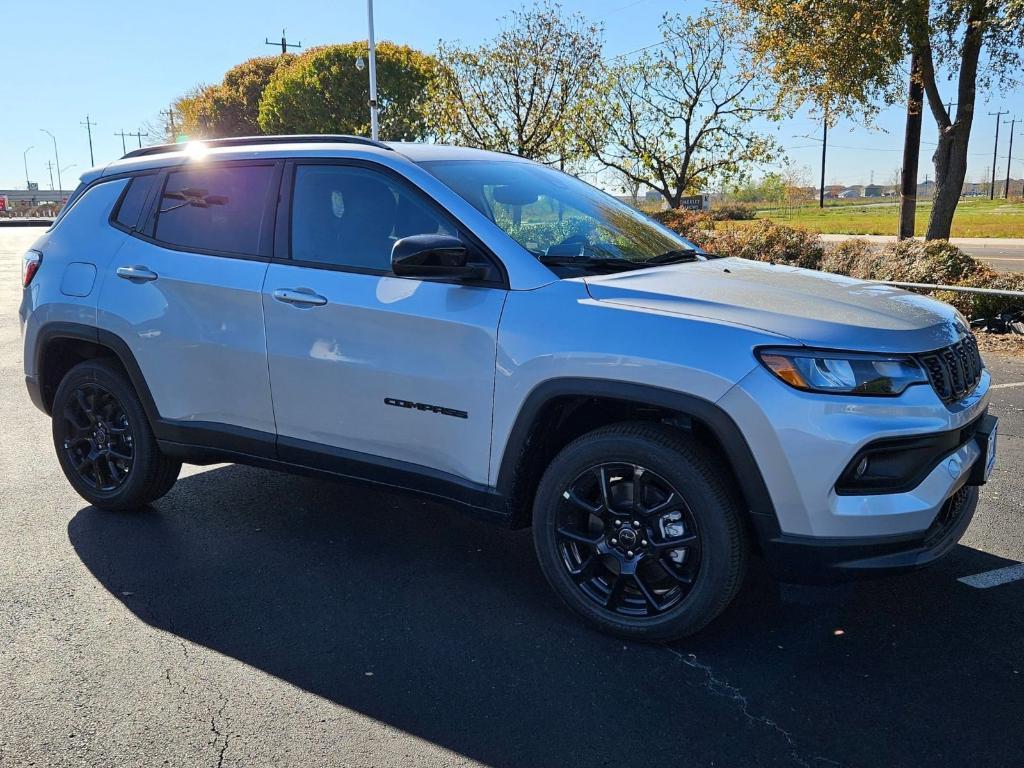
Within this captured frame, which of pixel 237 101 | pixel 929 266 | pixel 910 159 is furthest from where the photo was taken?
pixel 237 101

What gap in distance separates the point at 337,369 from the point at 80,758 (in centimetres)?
166

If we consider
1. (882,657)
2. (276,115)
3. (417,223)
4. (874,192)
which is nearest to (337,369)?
(417,223)

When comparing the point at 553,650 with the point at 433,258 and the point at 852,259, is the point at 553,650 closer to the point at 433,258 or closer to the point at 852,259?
the point at 433,258

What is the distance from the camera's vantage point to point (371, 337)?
11.6ft

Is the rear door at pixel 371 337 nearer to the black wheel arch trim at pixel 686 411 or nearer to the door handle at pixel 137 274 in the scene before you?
the black wheel arch trim at pixel 686 411

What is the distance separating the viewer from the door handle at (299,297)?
12.0ft

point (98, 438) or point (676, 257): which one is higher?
point (676, 257)

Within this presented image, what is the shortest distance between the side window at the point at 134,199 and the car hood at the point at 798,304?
8.18ft

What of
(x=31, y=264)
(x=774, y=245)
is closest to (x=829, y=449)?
(x=31, y=264)

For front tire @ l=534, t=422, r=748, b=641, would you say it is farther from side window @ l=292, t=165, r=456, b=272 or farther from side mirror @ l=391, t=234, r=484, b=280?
side window @ l=292, t=165, r=456, b=272

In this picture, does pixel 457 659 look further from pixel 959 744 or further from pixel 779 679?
pixel 959 744

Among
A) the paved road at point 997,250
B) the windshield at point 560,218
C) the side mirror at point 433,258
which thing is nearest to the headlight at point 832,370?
the windshield at point 560,218

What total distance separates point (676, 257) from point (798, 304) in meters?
0.94

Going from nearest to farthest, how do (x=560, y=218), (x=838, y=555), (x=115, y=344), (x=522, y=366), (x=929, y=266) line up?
(x=838, y=555)
(x=522, y=366)
(x=560, y=218)
(x=115, y=344)
(x=929, y=266)
